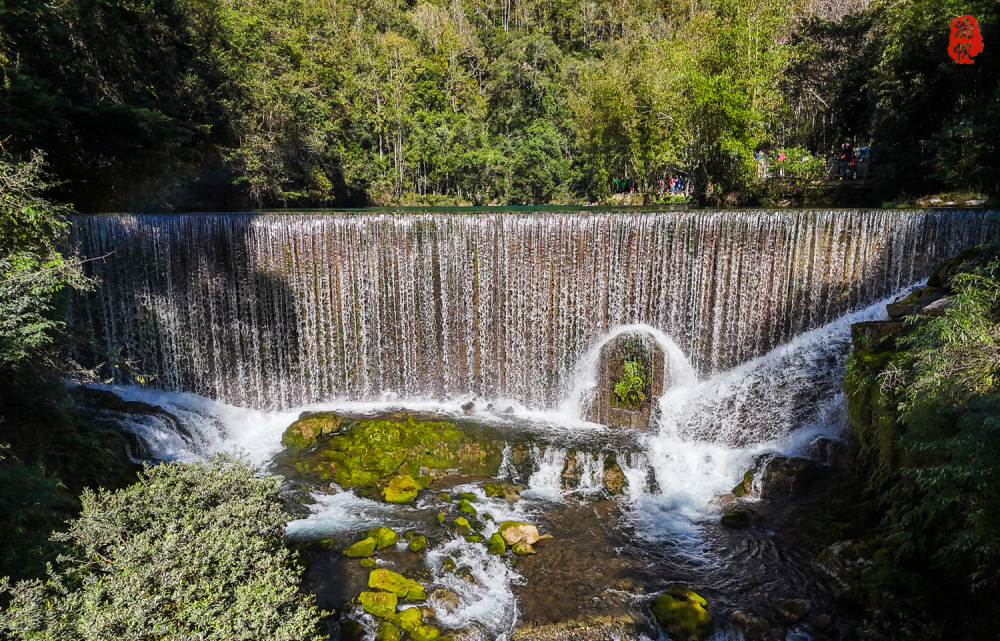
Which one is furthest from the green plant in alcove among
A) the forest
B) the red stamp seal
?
the red stamp seal

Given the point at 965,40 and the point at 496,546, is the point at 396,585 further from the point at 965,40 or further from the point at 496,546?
the point at 965,40

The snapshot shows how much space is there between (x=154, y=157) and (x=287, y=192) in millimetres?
7297

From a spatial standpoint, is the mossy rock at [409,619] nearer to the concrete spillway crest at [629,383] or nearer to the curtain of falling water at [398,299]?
the concrete spillway crest at [629,383]

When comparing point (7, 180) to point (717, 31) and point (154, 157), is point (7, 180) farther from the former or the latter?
point (717, 31)

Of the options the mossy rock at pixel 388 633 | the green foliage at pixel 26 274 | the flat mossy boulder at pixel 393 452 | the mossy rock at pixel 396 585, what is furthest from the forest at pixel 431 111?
the mossy rock at pixel 388 633

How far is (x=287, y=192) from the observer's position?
21.3 meters

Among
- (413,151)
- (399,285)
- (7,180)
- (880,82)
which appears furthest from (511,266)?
(413,151)

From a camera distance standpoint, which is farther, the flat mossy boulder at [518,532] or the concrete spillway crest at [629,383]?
the concrete spillway crest at [629,383]

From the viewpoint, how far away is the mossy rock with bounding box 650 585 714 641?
20.2ft

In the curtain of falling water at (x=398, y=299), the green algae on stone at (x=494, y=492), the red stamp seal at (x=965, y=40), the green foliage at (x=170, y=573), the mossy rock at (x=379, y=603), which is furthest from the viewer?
the curtain of falling water at (x=398, y=299)

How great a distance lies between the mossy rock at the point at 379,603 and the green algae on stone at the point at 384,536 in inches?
43.4

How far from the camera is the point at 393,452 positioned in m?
9.75

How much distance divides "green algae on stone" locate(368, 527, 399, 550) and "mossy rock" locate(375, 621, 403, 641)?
61.1 inches

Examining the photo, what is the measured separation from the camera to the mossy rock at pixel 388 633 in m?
6.09
